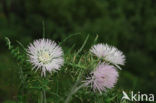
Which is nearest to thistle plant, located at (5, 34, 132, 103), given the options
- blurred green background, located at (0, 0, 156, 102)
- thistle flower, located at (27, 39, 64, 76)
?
thistle flower, located at (27, 39, 64, 76)

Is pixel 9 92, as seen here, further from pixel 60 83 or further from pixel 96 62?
pixel 96 62

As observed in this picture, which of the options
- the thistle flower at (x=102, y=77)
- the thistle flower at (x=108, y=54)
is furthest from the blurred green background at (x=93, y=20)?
the thistle flower at (x=102, y=77)

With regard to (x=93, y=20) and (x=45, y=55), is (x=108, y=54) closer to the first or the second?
(x=45, y=55)

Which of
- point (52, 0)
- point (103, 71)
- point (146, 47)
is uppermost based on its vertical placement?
point (52, 0)

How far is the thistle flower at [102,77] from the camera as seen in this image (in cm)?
92

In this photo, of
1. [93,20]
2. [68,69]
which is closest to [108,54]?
[68,69]

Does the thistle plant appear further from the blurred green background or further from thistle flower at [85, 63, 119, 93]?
the blurred green background

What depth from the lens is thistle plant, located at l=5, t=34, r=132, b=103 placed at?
36.7 inches

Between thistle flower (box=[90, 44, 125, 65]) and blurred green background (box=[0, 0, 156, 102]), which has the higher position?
blurred green background (box=[0, 0, 156, 102])

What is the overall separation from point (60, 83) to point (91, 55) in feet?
0.51

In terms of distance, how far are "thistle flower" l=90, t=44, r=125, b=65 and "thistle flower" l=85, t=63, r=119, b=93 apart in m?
0.08

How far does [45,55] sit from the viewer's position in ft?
3.28

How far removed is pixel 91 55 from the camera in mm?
1034

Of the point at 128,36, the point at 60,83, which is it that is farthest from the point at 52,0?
the point at 60,83
